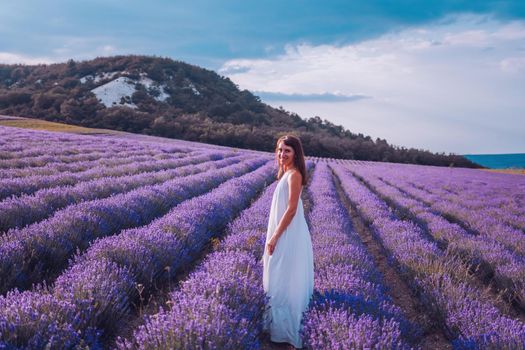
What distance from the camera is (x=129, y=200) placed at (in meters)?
5.79

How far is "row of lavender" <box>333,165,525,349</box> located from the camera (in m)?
2.59

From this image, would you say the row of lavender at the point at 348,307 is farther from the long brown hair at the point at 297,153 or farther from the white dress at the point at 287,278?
the long brown hair at the point at 297,153

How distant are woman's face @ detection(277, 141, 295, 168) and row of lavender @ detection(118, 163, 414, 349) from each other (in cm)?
98

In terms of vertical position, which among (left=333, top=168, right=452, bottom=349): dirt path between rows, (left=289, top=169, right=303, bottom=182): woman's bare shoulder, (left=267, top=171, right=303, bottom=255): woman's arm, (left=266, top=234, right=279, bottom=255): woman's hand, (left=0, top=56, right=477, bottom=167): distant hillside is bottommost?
(left=333, top=168, right=452, bottom=349): dirt path between rows

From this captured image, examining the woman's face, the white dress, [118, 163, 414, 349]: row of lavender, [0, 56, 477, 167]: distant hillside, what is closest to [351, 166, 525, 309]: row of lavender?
[118, 163, 414, 349]: row of lavender

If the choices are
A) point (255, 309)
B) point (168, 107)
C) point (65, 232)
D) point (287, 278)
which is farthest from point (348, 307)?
point (168, 107)

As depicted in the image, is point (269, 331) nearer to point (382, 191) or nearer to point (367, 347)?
point (367, 347)

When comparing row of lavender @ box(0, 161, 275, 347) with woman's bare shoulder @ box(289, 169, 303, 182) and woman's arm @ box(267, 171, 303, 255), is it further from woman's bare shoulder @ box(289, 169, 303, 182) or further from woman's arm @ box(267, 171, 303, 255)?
woman's bare shoulder @ box(289, 169, 303, 182)

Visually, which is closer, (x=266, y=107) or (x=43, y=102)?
(x=43, y=102)

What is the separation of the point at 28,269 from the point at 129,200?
8.00 ft

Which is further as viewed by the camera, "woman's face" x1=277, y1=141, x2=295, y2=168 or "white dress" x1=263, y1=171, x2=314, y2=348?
"woman's face" x1=277, y1=141, x2=295, y2=168

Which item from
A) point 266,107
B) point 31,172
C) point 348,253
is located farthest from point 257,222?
point 266,107

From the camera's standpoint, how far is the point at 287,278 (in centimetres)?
300

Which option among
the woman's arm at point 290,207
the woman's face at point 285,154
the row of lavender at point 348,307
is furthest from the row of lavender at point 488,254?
the woman's face at point 285,154
